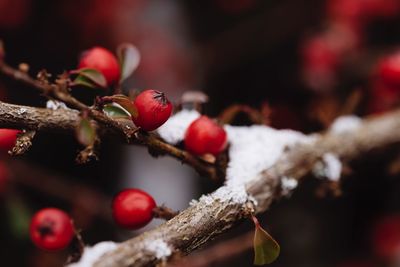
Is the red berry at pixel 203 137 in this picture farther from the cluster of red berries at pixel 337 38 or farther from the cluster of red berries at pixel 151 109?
the cluster of red berries at pixel 337 38

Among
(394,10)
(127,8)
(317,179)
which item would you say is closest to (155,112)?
(317,179)

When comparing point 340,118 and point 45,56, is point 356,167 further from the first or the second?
point 45,56

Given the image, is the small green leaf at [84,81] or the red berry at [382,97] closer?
the small green leaf at [84,81]

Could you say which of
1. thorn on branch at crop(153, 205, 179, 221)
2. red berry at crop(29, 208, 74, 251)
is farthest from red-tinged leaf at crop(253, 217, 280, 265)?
red berry at crop(29, 208, 74, 251)

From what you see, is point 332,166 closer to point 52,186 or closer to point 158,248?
point 158,248

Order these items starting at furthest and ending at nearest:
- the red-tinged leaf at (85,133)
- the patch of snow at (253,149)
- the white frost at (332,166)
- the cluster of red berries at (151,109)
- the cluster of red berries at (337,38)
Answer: the cluster of red berries at (337,38)
the white frost at (332,166)
the patch of snow at (253,149)
the cluster of red berries at (151,109)
the red-tinged leaf at (85,133)

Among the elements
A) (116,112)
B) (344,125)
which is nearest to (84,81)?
(116,112)

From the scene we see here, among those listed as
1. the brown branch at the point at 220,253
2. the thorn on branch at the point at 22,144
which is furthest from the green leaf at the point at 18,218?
the thorn on branch at the point at 22,144

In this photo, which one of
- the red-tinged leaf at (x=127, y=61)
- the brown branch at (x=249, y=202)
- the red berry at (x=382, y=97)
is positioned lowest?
the brown branch at (x=249, y=202)
